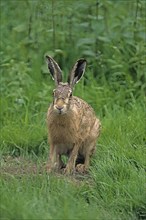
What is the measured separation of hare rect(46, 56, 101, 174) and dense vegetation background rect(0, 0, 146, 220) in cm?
18

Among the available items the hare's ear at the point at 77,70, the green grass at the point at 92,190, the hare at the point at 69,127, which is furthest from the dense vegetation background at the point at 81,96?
the hare's ear at the point at 77,70

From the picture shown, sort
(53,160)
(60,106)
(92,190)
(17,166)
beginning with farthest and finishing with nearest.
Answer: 1. (17,166)
2. (53,160)
3. (60,106)
4. (92,190)

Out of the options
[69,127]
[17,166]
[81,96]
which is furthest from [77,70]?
[81,96]

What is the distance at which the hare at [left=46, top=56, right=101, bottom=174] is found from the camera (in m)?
6.42

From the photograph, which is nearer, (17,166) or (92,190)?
(92,190)

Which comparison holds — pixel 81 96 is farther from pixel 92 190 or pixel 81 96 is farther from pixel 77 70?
pixel 92 190

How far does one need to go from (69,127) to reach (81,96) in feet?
6.00

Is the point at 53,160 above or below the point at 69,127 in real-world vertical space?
below

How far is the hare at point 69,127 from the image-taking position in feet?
21.1

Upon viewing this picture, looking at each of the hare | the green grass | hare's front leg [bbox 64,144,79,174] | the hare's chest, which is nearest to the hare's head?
the hare

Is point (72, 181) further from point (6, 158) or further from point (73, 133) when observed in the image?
point (6, 158)

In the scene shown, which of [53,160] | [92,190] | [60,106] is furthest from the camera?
[53,160]

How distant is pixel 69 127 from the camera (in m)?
6.54

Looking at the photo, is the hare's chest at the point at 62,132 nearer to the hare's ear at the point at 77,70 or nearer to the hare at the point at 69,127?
the hare at the point at 69,127
